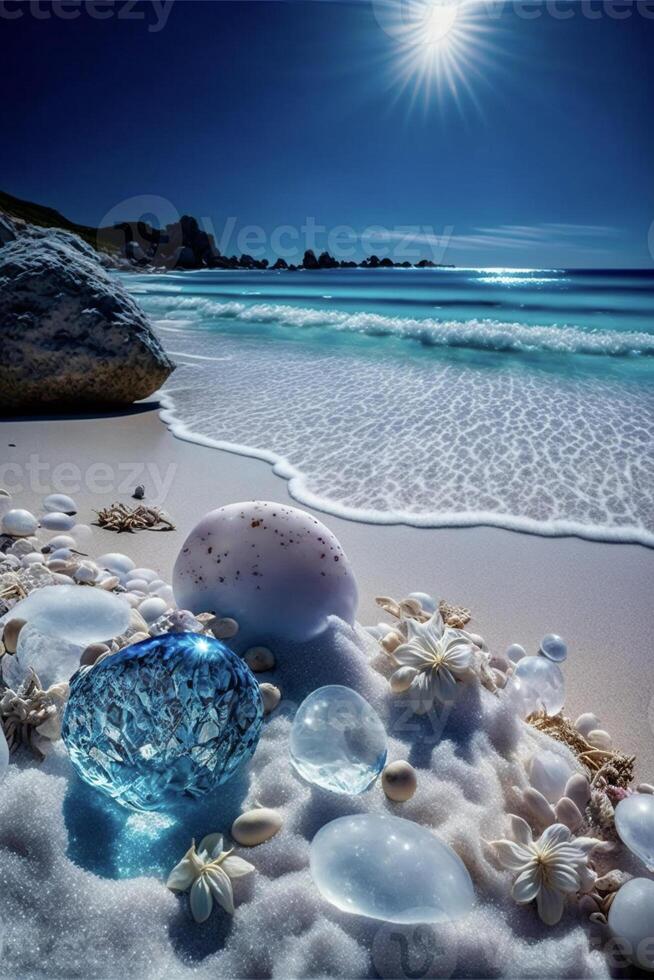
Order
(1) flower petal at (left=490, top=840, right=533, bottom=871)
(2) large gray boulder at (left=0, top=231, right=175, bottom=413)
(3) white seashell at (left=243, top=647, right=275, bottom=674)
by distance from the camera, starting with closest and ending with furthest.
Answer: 1. (1) flower petal at (left=490, top=840, right=533, bottom=871)
2. (3) white seashell at (left=243, top=647, right=275, bottom=674)
3. (2) large gray boulder at (left=0, top=231, right=175, bottom=413)

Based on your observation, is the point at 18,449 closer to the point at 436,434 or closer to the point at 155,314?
the point at 436,434

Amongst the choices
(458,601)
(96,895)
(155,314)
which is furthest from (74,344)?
(155,314)

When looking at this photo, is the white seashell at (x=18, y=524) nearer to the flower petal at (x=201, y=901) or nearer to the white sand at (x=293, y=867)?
the white sand at (x=293, y=867)

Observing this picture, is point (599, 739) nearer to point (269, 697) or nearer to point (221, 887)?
point (269, 697)

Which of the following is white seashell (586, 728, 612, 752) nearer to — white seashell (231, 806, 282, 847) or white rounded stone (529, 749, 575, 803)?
white rounded stone (529, 749, 575, 803)

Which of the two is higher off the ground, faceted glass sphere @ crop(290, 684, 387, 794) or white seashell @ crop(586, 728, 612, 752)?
faceted glass sphere @ crop(290, 684, 387, 794)

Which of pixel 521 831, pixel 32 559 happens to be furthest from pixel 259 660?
pixel 32 559

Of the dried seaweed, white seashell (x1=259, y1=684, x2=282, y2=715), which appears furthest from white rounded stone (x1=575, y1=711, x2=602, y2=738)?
the dried seaweed
